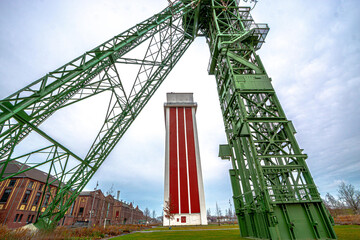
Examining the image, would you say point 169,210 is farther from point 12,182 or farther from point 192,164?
point 12,182

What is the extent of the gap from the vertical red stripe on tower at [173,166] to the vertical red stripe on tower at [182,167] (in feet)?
2.76

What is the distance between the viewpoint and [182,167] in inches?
1112

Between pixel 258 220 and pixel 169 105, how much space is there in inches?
1131

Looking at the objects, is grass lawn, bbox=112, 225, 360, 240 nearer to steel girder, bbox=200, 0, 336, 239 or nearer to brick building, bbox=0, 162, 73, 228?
steel girder, bbox=200, 0, 336, 239

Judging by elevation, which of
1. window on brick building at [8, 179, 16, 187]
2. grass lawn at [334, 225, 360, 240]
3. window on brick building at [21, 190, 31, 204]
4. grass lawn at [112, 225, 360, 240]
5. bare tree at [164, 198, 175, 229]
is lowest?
grass lawn at [112, 225, 360, 240]

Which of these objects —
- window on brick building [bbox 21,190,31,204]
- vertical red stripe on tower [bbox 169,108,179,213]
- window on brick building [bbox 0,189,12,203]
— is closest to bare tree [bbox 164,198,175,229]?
vertical red stripe on tower [bbox 169,108,179,213]

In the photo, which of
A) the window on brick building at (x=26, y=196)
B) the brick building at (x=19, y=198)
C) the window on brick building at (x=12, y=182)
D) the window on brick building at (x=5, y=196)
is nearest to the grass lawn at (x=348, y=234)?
the brick building at (x=19, y=198)

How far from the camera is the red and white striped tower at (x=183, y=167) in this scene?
25.5 m

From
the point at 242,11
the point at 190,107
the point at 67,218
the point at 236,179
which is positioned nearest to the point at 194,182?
the point at 190,107

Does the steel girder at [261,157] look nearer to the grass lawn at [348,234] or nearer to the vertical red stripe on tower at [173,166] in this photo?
the grass lawn at [348,234]

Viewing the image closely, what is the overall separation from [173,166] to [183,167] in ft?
5.96

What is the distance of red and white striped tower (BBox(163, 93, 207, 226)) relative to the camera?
83.7ft

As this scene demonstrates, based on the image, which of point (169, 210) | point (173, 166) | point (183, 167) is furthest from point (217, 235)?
point (173, 166)

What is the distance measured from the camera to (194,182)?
89.4ft
